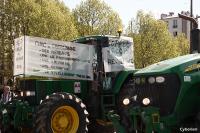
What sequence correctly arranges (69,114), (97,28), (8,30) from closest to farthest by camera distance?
(69,114), (8,30), (97,28)

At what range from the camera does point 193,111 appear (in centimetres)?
796

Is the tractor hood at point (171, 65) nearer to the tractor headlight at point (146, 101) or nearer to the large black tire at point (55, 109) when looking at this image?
the tractor headlight at point (146, 101)

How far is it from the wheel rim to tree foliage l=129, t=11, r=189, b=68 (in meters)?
33.5

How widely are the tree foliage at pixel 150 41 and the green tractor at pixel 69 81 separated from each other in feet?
106

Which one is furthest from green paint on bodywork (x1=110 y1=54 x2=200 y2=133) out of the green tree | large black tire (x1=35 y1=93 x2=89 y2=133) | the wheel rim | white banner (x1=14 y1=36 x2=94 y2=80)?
the green tree

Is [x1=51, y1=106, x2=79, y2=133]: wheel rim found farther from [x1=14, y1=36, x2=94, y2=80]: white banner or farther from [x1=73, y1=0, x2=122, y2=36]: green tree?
[x1=73, y1=0, x2=122, y2=36]: green tree

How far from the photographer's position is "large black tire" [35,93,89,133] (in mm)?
11133

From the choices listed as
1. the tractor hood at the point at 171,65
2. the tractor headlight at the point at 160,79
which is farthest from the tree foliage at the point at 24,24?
the tractor headlight at the point at 160,79

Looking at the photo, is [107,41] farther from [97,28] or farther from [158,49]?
[158,49]

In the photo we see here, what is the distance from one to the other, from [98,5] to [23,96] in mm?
30752

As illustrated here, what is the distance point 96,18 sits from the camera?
139ft

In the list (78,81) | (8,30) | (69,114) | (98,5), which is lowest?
(69,114)

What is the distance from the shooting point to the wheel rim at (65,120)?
11.6 meters

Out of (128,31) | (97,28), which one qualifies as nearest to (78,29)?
(97,28)
